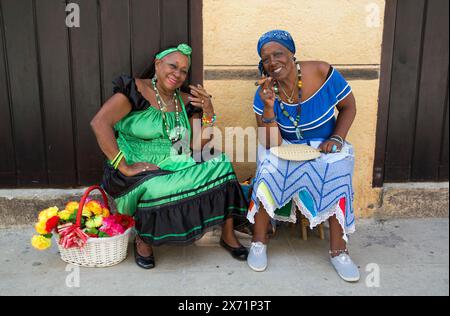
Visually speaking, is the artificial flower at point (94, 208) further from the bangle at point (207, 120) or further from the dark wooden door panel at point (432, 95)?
the dark wooden door panel at point (432, 95)

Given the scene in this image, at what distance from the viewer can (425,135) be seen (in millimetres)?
3770

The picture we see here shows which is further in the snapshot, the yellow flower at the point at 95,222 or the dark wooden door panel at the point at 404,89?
the dark wooden door panel at the point at 404,89

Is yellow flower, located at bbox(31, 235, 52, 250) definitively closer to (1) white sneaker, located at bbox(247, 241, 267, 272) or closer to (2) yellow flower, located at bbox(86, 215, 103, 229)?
(2) yellow flower, located at bbox(86, 215, 103, 229)

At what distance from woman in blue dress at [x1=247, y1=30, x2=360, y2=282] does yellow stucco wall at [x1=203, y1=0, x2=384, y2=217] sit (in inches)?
17.2

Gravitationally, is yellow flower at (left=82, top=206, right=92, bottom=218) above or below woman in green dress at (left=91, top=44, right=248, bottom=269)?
below

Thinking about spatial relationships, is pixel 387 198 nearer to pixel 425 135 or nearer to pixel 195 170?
pixel 425 135

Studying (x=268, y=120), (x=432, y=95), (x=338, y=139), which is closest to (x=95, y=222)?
(x=268, y=120)

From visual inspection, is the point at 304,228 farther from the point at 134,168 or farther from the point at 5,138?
the point at 5,138

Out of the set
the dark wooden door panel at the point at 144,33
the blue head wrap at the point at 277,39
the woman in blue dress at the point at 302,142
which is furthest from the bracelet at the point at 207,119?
the dark wooden door panel at the point at 144,33

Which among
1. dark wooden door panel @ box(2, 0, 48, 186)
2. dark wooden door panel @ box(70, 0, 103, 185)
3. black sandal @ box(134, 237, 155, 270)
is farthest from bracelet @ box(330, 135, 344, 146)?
dark wooden door panel @ box(2, 0, 48, 186)

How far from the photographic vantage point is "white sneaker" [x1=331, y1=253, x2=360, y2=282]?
2770 mm

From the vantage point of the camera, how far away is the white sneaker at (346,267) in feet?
9.09

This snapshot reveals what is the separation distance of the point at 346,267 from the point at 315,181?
0.56m

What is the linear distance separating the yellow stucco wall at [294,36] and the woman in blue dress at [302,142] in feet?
1.43
